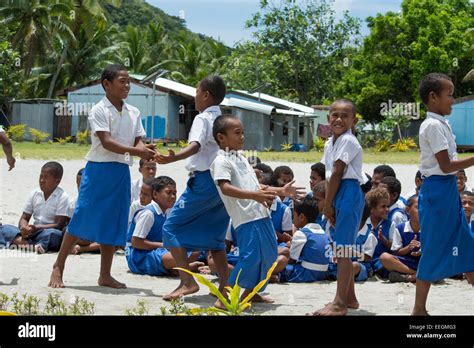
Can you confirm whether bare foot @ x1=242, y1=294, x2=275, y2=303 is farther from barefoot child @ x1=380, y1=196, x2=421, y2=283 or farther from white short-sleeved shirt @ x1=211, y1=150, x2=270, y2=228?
barefoot child @ x1=380, y1=196, x2=421, y2=283

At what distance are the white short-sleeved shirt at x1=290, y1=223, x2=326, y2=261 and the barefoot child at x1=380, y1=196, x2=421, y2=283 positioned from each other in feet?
2.07

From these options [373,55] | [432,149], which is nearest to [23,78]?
[373,55]

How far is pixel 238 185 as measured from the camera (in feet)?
18.2

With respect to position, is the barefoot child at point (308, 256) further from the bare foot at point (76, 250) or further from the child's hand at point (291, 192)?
the bare foot at point (76, 250)

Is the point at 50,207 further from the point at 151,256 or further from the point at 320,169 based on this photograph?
the point at 320,169

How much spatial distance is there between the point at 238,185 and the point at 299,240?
59.1 inches

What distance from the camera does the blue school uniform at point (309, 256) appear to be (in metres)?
6.85

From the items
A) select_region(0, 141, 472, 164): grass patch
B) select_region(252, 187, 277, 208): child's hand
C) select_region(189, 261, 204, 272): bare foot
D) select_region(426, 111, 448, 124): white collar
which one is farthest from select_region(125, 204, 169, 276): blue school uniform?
select_region(0, 141, 472, 164): grass patch

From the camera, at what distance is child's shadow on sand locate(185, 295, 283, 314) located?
5.59 m

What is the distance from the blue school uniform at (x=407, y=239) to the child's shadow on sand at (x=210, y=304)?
5.36 ft

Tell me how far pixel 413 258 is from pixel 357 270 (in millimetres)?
622
